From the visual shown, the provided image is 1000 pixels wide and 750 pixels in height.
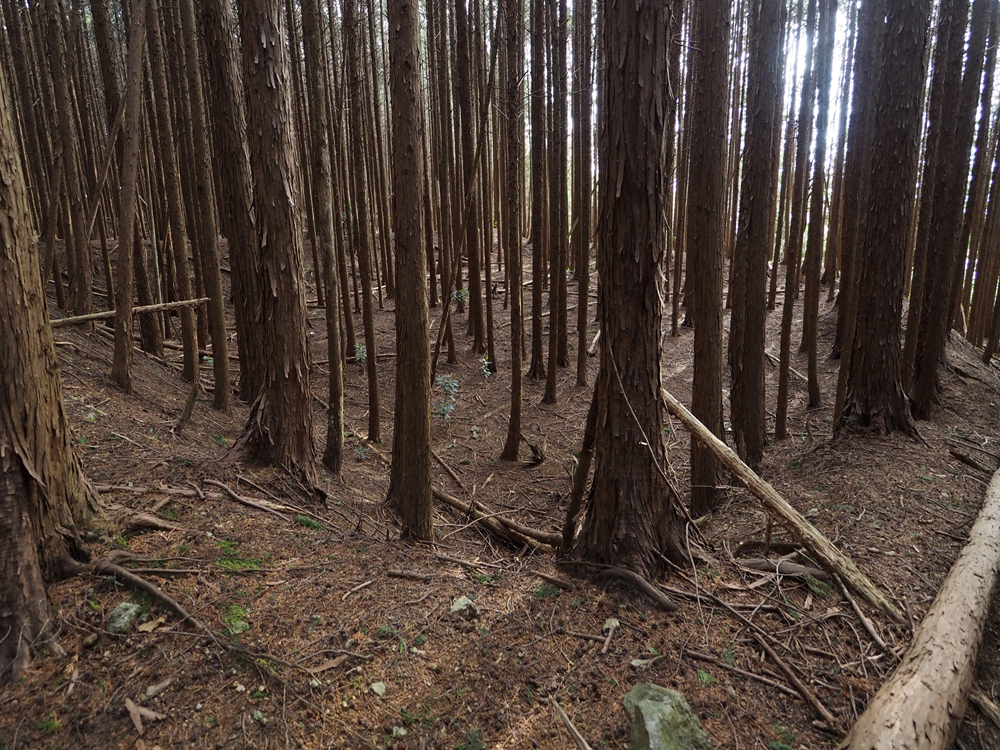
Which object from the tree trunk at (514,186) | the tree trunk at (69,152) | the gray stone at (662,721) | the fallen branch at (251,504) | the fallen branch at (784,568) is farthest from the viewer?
the tree trunk at (514,186)

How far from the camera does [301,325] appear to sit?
4875mm

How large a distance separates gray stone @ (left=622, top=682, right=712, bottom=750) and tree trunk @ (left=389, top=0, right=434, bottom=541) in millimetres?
2465

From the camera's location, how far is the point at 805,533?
10.8 feet

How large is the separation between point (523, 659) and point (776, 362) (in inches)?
403

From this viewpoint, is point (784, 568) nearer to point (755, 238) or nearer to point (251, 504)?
point (251, 504)

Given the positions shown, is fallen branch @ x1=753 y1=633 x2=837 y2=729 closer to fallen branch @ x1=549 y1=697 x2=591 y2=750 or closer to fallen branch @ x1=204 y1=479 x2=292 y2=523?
fallen branch @ x1=549 y1=697 x2=591 y2=750

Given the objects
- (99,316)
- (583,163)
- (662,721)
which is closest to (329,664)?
(662,721)

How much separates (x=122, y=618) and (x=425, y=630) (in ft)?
4.62

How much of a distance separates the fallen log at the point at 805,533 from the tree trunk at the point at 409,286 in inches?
73.2

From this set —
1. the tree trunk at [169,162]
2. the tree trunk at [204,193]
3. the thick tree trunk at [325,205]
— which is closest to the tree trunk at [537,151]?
the thick tree trunk at [325,205]

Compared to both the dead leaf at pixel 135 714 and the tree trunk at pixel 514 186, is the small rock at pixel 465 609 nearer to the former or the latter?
the dead leaf at pixel 135 714

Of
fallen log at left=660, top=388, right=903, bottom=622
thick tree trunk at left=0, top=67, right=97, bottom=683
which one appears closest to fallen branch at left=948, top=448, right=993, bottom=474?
fallen log at left=660, top=388, right=903, bottom=622

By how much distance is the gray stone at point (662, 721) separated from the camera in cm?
213

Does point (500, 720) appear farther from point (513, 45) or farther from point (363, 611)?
point (513, 45)
